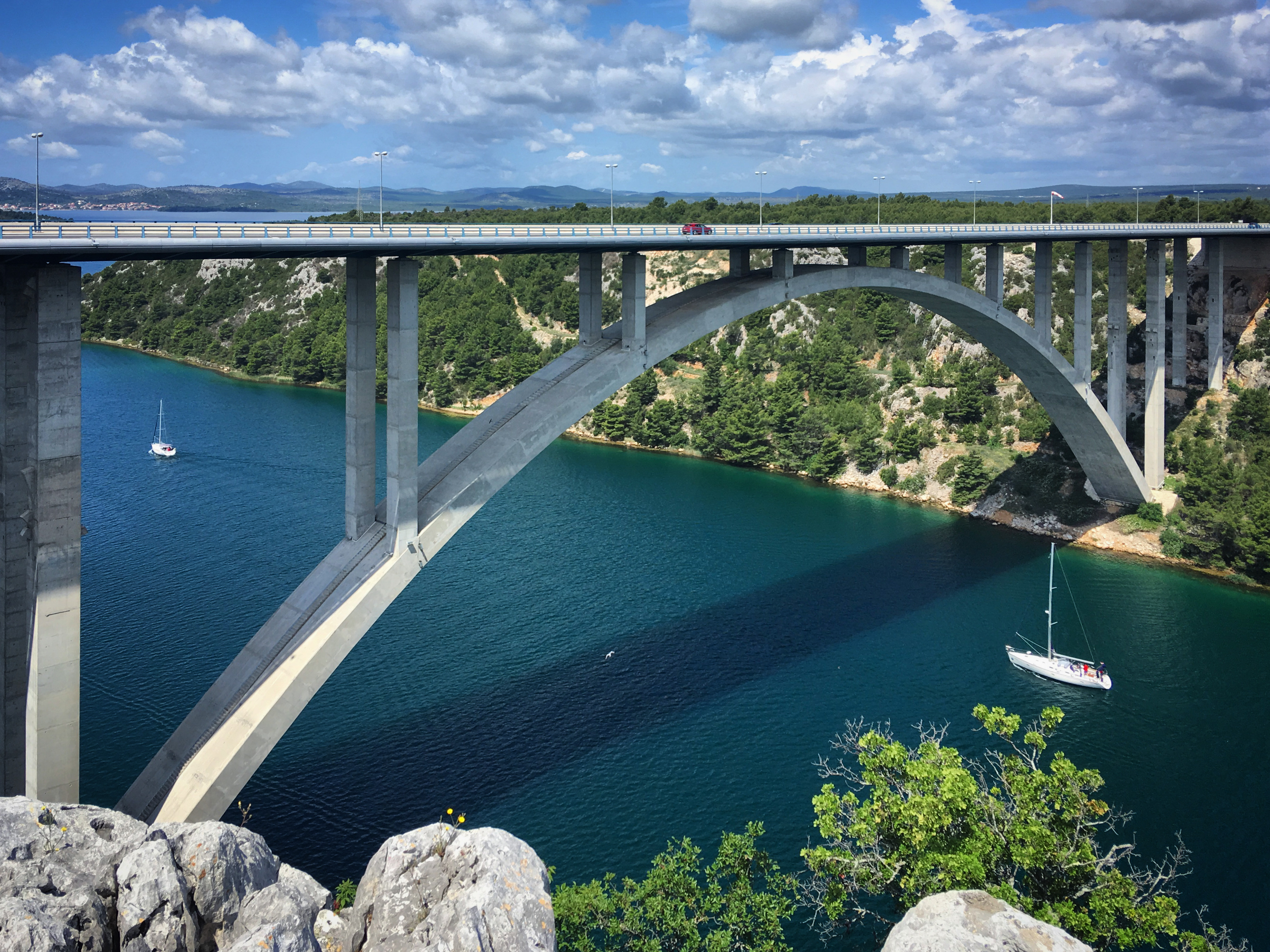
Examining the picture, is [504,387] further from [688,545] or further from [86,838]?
[86,838]

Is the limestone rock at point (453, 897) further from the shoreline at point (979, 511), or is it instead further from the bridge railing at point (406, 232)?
the shoreline at point (979, 511)

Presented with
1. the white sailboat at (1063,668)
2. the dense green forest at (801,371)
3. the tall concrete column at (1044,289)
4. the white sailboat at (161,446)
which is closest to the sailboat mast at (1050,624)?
the white sailboat at (1063,668)

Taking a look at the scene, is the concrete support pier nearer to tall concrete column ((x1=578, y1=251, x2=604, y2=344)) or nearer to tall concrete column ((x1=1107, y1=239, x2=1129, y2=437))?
tall concrete column ((x1=578, y1=251, x2=604, y2=344))

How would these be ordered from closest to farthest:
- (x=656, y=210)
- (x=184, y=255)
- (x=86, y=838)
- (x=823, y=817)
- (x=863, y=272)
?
(x=86, y=838), (x=823, y=817), (x=184, y=255), (x=863, y=272), (x=656, y=210)

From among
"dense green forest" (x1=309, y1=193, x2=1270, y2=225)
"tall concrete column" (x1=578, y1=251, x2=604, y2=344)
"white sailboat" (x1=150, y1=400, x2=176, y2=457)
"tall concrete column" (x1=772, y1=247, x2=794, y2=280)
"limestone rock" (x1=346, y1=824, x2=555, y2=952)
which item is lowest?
"limestone rock" (x1=346, y1=824, x2=555, y2=952)

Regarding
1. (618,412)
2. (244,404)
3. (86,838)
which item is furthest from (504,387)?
(86,838)

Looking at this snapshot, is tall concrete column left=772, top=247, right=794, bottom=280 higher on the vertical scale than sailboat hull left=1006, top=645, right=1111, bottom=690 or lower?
higher

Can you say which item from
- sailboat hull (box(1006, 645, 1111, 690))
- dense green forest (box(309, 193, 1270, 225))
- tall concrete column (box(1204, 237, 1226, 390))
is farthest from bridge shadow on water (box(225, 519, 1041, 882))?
dense green forest (box(309, 193, 1270, 225))
